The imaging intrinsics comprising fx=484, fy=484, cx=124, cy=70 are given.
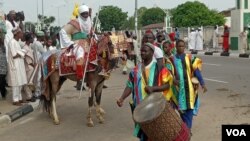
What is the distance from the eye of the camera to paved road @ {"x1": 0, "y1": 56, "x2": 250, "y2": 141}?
823 centimetres

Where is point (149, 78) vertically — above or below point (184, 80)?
above

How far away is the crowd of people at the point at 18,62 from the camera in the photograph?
37.1 ft

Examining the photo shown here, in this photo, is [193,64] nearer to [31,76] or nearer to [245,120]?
[245,120]

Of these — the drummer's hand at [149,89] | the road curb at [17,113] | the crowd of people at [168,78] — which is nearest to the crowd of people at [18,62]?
the road curb at [17,113]

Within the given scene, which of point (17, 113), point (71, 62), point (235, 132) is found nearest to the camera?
point (235, 132)

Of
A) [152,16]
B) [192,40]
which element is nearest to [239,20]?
[192,40]

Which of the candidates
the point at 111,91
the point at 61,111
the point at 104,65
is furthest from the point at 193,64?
the point at 111,91

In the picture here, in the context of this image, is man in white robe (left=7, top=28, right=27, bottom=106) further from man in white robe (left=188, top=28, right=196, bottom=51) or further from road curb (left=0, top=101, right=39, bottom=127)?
man in white robe (left=188, top=28, right=196, bottom=51)

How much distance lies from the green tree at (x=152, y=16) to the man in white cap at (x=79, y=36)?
3591 inches

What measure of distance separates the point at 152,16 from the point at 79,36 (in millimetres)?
93176

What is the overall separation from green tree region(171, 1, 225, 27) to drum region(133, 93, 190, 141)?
62.8 m

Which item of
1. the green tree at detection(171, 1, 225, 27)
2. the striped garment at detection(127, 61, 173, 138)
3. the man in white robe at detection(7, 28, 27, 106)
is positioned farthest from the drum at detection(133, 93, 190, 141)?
the green tree at detection(171, 1, 225, 27)

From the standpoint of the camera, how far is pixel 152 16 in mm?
101812

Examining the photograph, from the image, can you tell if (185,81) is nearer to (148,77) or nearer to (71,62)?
(148,77)
